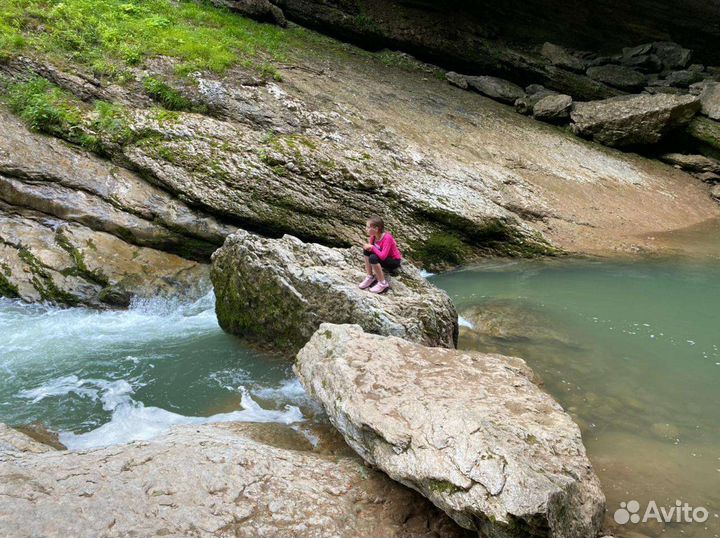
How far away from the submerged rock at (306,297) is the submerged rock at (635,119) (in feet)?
43.3

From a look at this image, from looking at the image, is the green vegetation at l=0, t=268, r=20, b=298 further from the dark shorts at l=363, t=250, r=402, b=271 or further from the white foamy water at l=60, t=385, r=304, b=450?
the dark shorts at l=363, t=250, r=402, b=271

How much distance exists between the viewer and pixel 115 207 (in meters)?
12.8

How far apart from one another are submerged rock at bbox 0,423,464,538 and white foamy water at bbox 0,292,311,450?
65.6 inches

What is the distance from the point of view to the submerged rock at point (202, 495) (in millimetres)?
4273

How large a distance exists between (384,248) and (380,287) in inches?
28.6

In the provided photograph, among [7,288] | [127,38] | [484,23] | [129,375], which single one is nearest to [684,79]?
[484,23]

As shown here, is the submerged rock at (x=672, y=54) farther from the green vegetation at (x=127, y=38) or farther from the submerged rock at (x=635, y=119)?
the green vegetation at (x=127, y=38)

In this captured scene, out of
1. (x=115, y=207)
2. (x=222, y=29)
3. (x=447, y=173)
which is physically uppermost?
(x=222, y=29)

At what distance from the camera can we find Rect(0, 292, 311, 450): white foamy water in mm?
7344

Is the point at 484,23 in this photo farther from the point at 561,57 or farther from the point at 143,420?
the point at 143,420

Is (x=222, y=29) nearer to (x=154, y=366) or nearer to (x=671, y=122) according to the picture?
(x=154, y=366)

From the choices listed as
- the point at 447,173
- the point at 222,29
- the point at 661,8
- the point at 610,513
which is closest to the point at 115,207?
the point at 447,173

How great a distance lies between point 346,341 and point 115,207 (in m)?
8.43

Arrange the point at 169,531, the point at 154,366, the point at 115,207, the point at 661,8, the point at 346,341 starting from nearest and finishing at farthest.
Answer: the point at 169,531 → the point at 346,341 → the point at 154,366 → the point at 115,207 → the point at 661,8
